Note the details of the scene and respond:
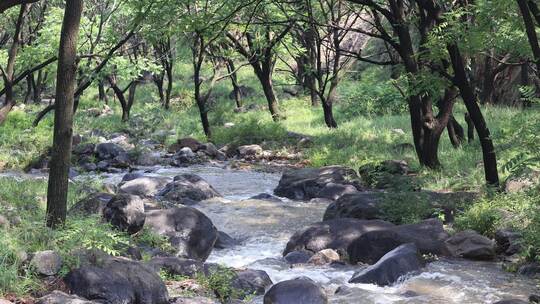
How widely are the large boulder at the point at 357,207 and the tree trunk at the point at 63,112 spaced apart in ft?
16.1

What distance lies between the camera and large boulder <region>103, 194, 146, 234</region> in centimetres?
798

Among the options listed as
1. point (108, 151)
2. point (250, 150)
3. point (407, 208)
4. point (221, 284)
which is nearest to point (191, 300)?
point (221, 284)

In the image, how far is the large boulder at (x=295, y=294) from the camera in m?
6.15

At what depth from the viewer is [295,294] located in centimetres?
619

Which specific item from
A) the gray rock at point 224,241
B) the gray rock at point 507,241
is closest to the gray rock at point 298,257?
the gray rock at point 224,241

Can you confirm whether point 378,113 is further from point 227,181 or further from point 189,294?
point 189,294

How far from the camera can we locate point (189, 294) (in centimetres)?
623

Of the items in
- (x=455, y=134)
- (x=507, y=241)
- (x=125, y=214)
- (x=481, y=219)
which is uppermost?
(x=455, y=134)

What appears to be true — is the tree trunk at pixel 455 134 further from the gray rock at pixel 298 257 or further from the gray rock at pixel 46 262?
the gray rock at pixel 46 262

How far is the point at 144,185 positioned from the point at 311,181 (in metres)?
3.63

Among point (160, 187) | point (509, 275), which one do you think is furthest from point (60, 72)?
point (160, 187)

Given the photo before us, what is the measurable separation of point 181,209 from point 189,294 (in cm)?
301

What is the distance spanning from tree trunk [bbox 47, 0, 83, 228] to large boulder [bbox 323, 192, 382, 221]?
4.90 m

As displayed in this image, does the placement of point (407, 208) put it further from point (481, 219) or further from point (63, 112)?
point (63, 112)
